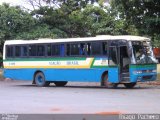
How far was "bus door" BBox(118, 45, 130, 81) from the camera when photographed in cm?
2712

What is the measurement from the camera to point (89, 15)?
1909 inches

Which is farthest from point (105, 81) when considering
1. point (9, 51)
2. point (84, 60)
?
point (9, 51)

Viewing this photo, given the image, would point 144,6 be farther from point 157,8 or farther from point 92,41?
point 92,41

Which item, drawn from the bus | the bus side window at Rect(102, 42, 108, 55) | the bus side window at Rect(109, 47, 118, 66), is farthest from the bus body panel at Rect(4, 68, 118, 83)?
the bus side window at Rect(102, 42, 108, 55)

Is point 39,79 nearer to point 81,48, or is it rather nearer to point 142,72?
point 81,48

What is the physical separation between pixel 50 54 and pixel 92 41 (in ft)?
11.4

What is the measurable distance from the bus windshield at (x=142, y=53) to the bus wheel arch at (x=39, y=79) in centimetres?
682

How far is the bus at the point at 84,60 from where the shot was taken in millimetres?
27109

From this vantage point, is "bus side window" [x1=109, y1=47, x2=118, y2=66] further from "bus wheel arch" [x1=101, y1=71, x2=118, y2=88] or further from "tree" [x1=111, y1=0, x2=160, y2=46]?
"tree" [x1=111, y1=0, x2=160, y2=46]

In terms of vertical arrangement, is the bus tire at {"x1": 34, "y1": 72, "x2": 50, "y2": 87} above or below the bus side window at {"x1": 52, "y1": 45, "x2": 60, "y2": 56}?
below

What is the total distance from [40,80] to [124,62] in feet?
22.0

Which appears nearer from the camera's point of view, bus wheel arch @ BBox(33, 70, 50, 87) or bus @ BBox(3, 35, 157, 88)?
bus @ BBox(3, 35, 157, 88)

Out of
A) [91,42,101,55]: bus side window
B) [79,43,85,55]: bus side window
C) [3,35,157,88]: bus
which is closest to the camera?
[3,35,157,88]: bus

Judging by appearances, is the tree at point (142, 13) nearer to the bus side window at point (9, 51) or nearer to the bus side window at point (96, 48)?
the bus side window at point (96, 48)
